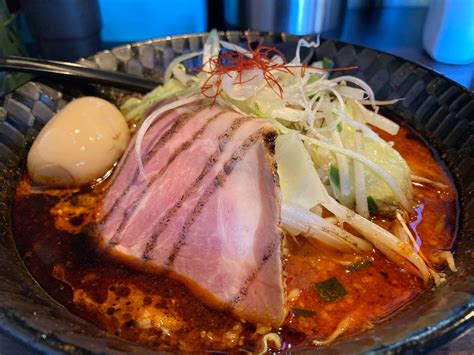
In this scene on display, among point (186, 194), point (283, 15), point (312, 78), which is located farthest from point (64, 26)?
point (186, 194)

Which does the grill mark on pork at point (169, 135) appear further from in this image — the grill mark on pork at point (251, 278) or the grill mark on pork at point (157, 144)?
the grill mark on pork at point (251, 278)

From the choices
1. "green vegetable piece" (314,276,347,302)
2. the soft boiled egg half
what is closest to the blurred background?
the soft boiled egg half

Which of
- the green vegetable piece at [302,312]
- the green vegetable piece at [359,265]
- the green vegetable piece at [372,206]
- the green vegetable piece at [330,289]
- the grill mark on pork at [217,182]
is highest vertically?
the grill mark on pork at [217,182]

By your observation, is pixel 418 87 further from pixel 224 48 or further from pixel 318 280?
pixel 318 280

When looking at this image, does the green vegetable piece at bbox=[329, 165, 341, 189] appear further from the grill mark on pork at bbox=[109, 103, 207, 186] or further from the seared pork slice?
the grill mark on pork at bbox=[109, 103, 207, 186]

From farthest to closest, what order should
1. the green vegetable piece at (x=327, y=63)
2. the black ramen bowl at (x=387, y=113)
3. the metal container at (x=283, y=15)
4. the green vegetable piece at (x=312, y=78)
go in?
the metal container at (x=283, y=15) → the green vegetable piece at (x=327, y=63) → the green vegetable piece at (x=312, y=78) → the black ramen bowl at (x=387, y=113)

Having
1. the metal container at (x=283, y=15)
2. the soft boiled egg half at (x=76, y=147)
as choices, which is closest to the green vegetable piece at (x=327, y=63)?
the metal container at (x=283, y=15)

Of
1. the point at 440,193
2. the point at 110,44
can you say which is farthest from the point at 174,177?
the point at 110,44
